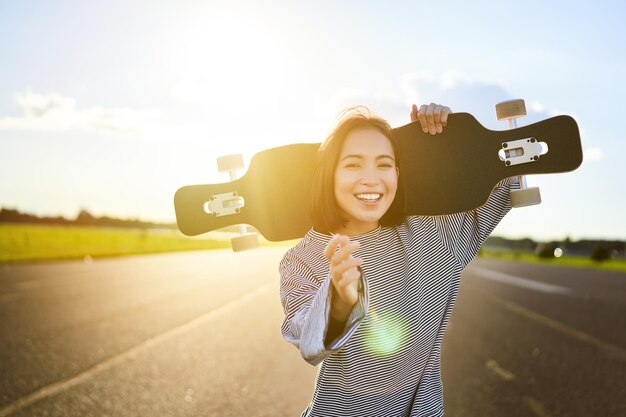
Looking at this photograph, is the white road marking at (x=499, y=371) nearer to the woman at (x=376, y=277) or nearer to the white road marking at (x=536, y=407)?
the white road marking at (x=536, y=407)

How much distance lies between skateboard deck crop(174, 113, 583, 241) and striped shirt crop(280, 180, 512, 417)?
119 mm

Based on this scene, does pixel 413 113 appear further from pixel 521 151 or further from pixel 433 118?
pixel 521 151

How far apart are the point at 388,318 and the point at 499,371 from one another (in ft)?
22.1

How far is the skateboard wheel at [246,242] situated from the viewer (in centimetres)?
305

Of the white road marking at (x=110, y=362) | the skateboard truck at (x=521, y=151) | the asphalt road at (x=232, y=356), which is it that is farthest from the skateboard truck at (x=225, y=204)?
the white road marking at (x=110, y=362)

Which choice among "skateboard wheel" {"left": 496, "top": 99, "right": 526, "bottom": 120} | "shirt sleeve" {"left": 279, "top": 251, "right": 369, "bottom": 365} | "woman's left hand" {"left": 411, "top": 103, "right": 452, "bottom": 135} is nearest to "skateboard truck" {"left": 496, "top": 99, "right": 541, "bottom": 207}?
"skateboard wheel" {"left": 496, "top": 99, "right": 526, "bottom": 120}

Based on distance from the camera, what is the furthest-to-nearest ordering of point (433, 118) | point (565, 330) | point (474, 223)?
point (565, 330), point (474, 223), point (433, 118)

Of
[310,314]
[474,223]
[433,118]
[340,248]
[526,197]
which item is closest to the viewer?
[340,248]

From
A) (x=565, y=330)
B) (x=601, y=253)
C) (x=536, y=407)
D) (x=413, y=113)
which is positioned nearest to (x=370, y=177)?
(x=413, y=113)

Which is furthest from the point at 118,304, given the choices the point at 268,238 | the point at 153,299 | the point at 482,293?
the point at 268,238

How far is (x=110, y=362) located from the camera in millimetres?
9273

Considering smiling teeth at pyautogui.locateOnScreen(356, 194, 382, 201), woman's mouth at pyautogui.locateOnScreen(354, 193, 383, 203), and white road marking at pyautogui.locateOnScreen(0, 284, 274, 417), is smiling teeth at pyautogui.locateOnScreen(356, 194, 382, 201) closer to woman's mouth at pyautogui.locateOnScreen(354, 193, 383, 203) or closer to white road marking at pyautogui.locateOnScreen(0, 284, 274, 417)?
woman's mouth at pyautogui.locateOnScreen(354, 193, 383, 203)

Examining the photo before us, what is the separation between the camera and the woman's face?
2.63 metres

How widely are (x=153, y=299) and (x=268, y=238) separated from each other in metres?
15.1
